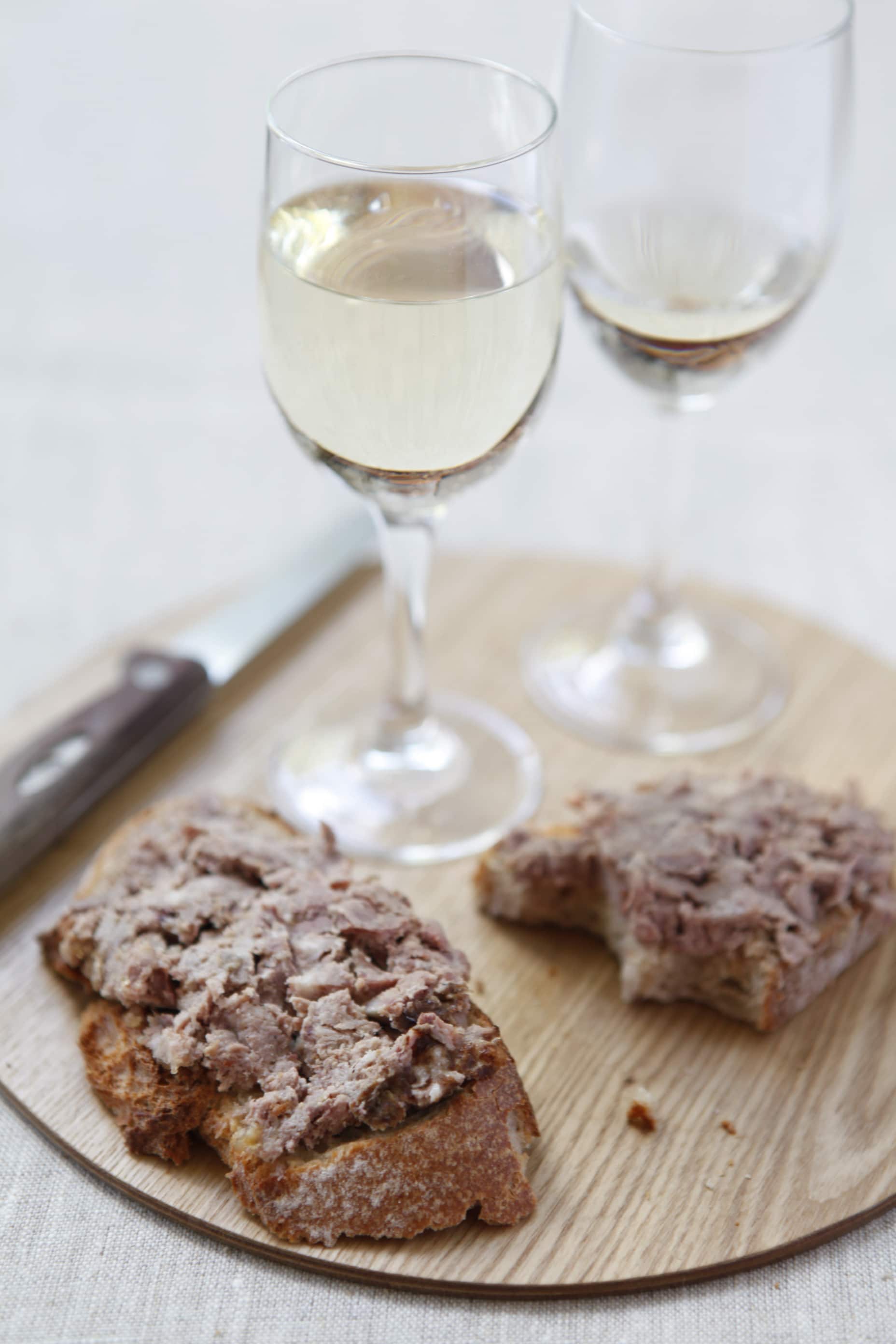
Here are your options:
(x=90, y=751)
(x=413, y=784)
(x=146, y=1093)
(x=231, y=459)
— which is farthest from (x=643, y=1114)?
(x=231, y=459)

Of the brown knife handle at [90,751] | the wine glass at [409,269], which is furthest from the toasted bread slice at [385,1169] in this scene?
the wine glass at [409,269]

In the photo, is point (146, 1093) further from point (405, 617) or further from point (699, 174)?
point (699, 174)

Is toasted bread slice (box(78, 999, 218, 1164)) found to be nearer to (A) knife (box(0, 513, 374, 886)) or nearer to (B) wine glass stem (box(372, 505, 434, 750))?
(A) knife (box(0, 513, 374, 886))

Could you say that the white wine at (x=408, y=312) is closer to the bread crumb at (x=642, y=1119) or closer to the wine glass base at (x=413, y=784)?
the wine glass base at (x=413, y=784)

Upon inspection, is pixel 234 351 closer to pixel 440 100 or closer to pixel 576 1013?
pixel 440 100

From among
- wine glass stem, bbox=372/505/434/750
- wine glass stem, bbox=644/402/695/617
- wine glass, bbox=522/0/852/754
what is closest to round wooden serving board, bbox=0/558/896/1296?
wine glass stem, bbox=372/505/434/750

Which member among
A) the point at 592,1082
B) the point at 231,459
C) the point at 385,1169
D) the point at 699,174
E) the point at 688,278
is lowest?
the point at 231,459

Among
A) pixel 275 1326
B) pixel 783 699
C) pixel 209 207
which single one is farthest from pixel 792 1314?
pixel 209 207
